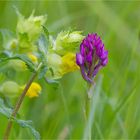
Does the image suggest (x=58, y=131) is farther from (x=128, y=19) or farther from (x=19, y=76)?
(x=128, y=19)

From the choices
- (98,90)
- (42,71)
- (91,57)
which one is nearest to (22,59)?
(42,71)

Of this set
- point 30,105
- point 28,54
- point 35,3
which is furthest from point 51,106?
point 28,54

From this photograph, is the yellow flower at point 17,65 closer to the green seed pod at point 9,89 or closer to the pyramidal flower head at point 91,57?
the green seed pod at point 9,89

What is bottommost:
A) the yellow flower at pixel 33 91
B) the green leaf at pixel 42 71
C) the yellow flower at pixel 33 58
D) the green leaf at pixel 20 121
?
the green leaf at pixel 20 121

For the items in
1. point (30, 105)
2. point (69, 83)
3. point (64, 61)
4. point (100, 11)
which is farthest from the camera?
point (100, 11)

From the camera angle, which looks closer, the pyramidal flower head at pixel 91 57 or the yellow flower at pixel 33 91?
the pyramidal flower head at pixel 91 57

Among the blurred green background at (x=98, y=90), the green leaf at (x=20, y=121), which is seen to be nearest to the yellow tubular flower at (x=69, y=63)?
the blurred green background at (x=98, y=90)

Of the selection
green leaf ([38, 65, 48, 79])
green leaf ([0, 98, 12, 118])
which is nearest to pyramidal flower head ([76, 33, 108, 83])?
green leaf ([38, 65, 48, 79])

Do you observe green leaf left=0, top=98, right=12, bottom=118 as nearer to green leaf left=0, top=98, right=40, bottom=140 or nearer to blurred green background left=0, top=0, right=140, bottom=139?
green leaf left=0, top=98, right=40, bottom=140
